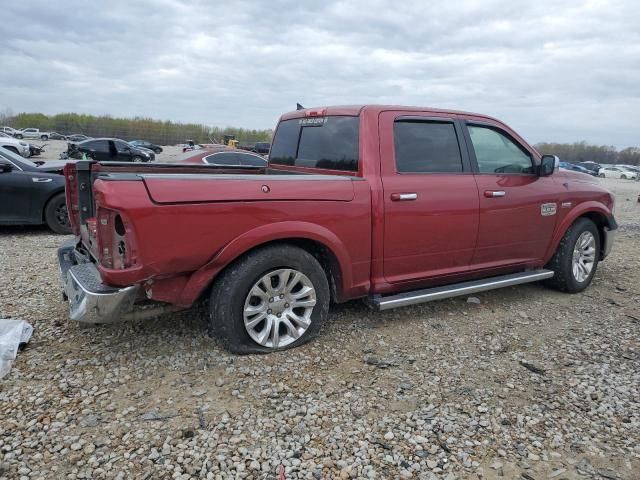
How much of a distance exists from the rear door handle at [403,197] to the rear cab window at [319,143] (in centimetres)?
37

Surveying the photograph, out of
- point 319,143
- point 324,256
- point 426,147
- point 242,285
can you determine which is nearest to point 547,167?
point 426,147

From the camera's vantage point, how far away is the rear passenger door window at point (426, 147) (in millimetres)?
3855

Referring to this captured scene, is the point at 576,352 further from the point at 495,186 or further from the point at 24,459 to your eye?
the point at 24,459

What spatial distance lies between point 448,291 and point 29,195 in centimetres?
640

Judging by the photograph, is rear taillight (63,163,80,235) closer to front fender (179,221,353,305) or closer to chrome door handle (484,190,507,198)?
front fender (179,221,353,305)

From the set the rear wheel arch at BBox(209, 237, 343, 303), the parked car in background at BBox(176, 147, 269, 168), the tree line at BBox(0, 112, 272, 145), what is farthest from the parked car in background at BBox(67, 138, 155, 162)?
the tree line at BBox(0, 112, 272, 145)

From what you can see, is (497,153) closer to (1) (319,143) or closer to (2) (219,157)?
(1) (319,143)

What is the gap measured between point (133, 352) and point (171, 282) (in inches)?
29.6

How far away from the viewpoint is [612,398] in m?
3.04

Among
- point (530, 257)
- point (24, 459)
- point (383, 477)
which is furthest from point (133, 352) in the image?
point (530, 257)

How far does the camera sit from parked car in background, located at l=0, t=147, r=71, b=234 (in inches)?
279

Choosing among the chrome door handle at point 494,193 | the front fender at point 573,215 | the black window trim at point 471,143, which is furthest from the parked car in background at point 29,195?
the front fender at point 573,215

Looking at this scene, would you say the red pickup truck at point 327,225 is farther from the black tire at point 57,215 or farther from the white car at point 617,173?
the white car at point 617,173

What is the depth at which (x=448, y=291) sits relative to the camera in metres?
4.03
